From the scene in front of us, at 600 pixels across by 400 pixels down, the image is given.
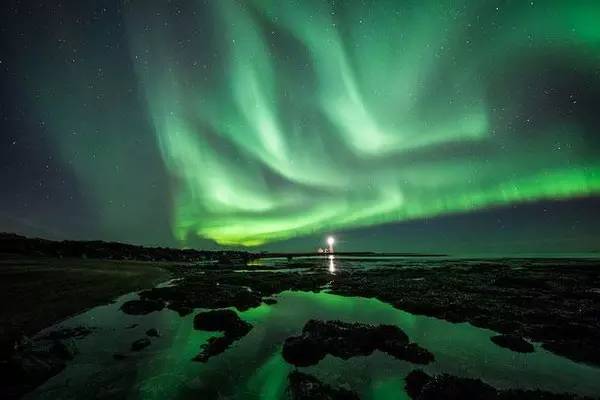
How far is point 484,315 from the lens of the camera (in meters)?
22.4

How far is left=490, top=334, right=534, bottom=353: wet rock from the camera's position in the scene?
1580 cm

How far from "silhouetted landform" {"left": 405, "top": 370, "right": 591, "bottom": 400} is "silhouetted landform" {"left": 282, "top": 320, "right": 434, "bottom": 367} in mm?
3340

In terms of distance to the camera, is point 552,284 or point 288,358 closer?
point 288,358

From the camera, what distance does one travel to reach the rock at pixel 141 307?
22453mm

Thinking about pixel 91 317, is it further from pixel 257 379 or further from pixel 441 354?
pixel 441 354

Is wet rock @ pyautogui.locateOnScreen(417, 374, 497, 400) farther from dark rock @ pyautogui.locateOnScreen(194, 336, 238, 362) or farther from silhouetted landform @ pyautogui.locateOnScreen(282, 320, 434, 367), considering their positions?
dark rock @ pyautogui.locateOnScreen(194, 336, 238, 362)

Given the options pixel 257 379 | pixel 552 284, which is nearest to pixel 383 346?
pixel 257 379

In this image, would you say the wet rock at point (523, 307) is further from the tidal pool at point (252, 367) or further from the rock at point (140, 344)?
the rock at point (140, 344)

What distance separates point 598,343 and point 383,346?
11483 millimetres

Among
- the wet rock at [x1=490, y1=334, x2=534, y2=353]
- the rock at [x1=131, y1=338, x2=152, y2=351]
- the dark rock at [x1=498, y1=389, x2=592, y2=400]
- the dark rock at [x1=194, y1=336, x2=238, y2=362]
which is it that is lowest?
the wet rock at [x1=490, y1=334, x2=534, y2=353]

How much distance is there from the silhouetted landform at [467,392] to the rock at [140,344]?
12.9 m

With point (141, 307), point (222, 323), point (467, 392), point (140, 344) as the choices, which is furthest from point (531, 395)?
point (141, 307)

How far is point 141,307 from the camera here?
23484 mm

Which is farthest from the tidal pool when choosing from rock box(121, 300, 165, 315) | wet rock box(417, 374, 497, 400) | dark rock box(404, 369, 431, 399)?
rock box(121, 300, 165, 315)
